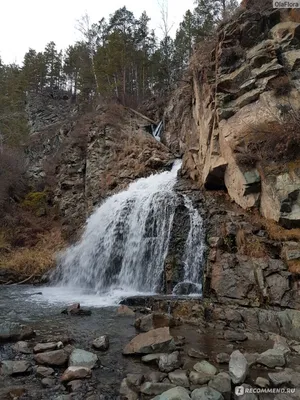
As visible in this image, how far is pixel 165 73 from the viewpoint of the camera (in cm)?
3078

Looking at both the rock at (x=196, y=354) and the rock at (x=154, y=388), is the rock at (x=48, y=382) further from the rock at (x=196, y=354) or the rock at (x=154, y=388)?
the rock at (x=196, y=354)

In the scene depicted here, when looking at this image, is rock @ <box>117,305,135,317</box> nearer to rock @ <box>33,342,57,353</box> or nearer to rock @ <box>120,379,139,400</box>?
rock @ <box>33,342,57,353</box>

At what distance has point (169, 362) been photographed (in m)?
4.95

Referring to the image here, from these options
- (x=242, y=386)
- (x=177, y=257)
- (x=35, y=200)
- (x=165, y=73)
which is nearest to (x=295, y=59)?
(x=177, y=257)

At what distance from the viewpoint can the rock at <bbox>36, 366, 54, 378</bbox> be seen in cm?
467

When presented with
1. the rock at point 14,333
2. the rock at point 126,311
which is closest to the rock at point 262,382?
the rock at point 126,311

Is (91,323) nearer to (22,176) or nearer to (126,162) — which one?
(126,162)

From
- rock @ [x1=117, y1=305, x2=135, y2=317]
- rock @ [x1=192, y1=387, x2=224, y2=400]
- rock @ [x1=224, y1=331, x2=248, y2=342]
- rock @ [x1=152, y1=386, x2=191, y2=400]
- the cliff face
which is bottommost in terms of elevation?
rock @ [x1=117, y1=305, x2=135, y2=317]

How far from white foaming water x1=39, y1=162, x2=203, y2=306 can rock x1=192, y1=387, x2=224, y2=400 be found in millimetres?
5979

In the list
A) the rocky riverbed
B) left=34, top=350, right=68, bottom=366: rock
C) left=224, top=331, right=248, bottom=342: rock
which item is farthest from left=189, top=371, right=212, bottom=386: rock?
left=34, top=350, right=68, bottom=366: rock

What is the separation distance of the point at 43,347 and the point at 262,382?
3651mm

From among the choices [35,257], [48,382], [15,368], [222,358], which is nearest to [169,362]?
[222,358]

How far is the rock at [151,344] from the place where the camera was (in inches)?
217

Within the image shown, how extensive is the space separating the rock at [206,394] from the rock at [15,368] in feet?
8.49
